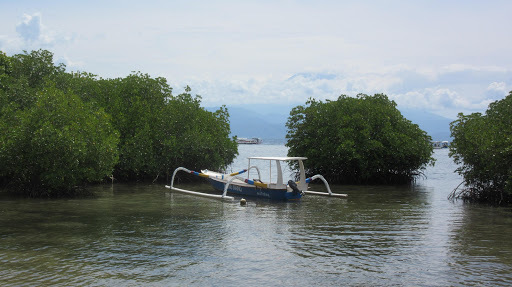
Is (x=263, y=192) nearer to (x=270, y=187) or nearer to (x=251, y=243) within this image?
(x=270, y=187)

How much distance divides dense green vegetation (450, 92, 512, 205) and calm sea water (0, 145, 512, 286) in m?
1.53

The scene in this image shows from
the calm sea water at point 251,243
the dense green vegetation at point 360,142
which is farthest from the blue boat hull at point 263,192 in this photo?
the dense green vegetation at point 360,142

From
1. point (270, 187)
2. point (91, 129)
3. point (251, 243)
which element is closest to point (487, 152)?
point (270, 187)

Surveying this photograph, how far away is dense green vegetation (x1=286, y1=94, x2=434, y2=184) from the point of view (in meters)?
35.2

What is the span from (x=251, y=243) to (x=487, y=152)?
46.0ft

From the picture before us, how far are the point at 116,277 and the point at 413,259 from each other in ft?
25.4

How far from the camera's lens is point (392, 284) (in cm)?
1152

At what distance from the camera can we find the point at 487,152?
24047mm

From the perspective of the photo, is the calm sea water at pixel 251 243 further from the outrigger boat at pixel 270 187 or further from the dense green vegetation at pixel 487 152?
the dense green vegetation at pixel 487 152

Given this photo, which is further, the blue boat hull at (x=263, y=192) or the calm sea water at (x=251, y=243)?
the blue boat hull at (x=263, y=192)

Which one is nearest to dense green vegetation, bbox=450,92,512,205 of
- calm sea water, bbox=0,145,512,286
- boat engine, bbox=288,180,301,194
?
calm sea water, bbox=0,145,512,286

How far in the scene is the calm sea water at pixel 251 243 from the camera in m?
12.0

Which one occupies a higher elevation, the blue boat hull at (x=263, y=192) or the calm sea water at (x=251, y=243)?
the blue boat hull at (x=263, y=192)

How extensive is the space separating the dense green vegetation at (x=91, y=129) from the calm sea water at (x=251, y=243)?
67.8 inches
